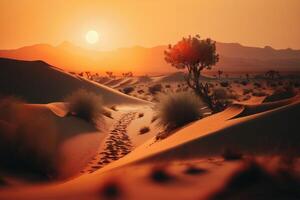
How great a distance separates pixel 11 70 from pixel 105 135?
2266 centimetres

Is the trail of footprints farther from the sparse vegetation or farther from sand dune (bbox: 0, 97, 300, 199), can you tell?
the sparse vegetation

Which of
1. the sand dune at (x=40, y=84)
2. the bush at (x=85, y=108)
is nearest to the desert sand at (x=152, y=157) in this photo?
the bush at (x=85, y=108)

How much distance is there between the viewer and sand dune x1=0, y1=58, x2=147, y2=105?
34.1 m

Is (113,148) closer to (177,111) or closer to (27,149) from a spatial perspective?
(177,111)

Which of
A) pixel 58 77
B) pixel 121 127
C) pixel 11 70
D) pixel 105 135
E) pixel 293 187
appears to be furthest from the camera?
pixel 58 77

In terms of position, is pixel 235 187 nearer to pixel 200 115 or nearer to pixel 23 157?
pixel 23 157

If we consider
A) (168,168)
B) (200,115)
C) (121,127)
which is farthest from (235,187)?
(121,127)

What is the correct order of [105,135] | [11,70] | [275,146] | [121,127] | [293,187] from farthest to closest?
1. [11,70]
2. [121,127]
3. [105,135]
4. [275,146]
5. [293,187]

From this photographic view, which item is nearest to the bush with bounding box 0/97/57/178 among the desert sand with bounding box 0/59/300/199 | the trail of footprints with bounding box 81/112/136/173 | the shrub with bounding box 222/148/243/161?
the desert sand with bounding box 0/59/300/199

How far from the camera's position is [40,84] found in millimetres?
36875

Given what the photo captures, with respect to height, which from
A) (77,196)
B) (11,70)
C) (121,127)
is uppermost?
(11,70)

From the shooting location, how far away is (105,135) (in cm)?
1794

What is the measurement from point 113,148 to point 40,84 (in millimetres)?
24463

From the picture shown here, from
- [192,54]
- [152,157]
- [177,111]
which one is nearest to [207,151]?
[152,157]
